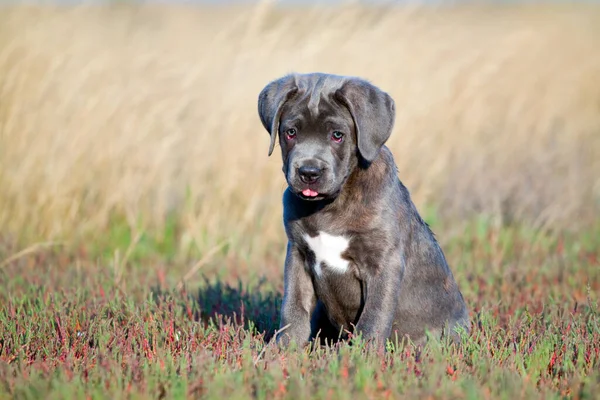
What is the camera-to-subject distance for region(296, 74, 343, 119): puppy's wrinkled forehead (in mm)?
4582

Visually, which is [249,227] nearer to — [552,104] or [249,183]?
[249,183]

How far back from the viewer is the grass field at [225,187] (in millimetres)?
4719

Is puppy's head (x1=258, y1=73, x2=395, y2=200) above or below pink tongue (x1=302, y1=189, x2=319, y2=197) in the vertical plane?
above

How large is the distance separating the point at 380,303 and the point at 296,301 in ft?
1.69

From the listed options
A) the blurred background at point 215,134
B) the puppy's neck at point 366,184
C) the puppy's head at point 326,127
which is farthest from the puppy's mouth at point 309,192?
the blurred background at point 215,134

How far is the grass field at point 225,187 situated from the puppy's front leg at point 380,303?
0.24m

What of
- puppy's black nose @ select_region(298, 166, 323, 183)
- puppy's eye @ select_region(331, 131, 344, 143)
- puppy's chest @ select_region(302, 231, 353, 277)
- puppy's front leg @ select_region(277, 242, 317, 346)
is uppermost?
puppy's eye @ select_region(331, 131, 344, 143)

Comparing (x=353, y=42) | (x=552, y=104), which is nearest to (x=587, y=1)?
(x=552, y=104)

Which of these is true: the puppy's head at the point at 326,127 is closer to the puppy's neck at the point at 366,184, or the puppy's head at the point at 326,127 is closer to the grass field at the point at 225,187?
the puppy's neck at the point at 366,184

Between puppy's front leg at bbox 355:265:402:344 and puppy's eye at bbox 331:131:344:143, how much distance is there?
0.74m

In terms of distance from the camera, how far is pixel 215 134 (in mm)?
8555

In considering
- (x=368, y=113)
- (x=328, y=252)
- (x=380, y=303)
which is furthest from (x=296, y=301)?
(x=368, y=113)

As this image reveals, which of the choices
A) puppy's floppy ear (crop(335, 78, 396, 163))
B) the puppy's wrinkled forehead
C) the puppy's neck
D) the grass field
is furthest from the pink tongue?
the grass field

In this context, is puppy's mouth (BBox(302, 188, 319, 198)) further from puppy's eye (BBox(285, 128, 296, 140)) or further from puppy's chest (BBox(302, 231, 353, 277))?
puppy's eye (BBox(285, 128, 296, 140))
